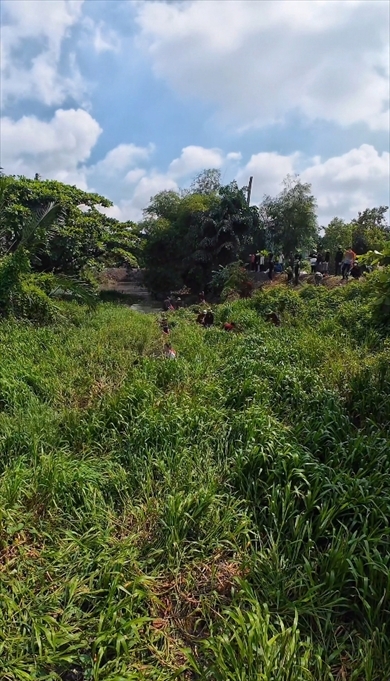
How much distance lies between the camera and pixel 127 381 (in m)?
5.18

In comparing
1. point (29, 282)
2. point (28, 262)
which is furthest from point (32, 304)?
point (28, 262)

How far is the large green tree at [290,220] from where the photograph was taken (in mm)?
16578

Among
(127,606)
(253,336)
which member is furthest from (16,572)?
(253,336)

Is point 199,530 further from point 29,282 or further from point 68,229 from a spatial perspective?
point 68,229

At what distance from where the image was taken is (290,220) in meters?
16.9

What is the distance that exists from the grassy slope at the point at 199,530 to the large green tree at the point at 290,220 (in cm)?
1280

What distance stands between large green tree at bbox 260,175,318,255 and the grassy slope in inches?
504

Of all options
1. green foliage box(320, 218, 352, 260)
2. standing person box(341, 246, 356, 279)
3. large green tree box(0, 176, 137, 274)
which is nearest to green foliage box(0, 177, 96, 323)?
A: large green tree box(0, 176, 137, 274)

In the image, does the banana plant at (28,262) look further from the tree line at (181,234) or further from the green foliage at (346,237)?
the green foliage at (346,237)

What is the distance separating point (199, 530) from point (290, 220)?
1583 cm

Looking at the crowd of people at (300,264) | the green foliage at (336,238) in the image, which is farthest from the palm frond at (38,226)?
the green foliage at (336,238)

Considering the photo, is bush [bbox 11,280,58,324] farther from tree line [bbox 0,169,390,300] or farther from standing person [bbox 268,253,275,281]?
standing person [bbox 268,253,275,281]

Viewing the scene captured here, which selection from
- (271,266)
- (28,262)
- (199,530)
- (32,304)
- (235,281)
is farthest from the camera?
(271,266)

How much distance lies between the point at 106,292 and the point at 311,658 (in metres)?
18.3
